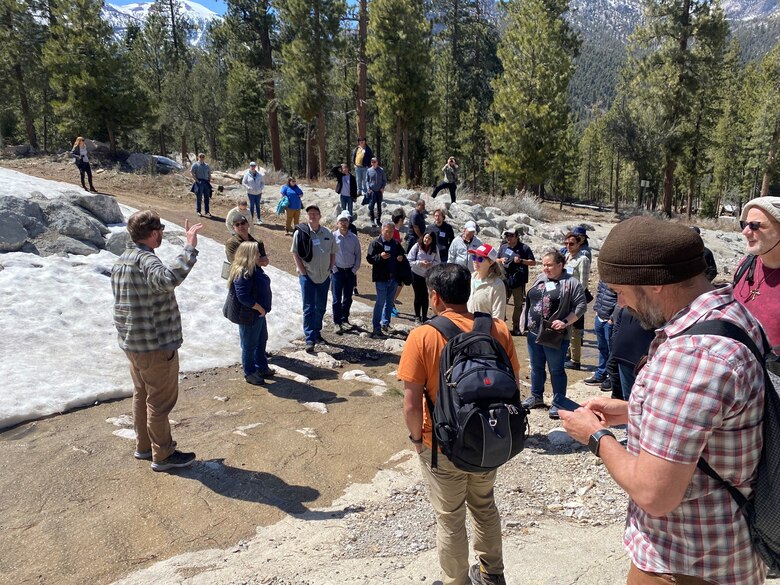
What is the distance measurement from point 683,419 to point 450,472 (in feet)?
5.44

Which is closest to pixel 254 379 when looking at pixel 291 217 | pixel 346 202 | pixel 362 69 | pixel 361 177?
pixel 291 217

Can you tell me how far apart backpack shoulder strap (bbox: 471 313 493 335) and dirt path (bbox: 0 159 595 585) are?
231 cm

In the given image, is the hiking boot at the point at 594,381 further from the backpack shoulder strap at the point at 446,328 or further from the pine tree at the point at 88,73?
the pine tree at the point at 88,73

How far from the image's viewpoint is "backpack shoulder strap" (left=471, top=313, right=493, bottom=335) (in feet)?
9.49

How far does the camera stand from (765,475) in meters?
1.50

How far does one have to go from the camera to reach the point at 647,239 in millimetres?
1637

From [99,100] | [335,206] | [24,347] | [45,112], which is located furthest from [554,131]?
[45,112]

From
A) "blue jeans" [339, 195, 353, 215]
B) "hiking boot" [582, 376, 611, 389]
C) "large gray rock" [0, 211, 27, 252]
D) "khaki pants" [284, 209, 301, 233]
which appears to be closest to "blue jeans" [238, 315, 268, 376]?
"hiking boot" [582, 376, 611, 389]

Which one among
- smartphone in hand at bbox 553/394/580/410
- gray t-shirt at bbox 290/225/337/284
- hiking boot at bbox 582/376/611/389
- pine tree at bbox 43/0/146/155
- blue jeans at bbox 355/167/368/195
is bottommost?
hiking boot at bbox 582/376/611/389

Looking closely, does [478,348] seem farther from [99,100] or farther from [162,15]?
[162,15]

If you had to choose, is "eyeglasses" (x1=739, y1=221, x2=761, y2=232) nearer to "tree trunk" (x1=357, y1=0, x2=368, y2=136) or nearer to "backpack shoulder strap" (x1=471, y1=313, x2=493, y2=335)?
"backpack shoulder strap" (x1=471, y1=313, x2=493, y2=335)

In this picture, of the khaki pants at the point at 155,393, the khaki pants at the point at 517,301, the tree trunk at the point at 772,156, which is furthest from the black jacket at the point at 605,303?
the tree trunk at the point at 772,156

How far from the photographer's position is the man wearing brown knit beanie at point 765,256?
3.04 m

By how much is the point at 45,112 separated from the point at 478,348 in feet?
132
